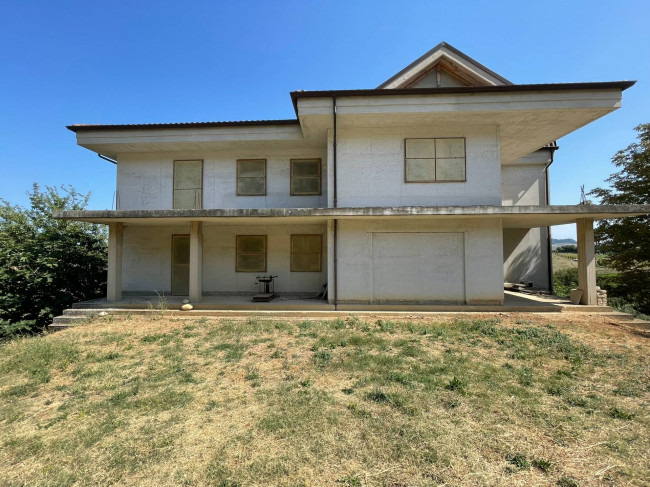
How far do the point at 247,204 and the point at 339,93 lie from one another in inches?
222

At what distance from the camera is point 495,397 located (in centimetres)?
430

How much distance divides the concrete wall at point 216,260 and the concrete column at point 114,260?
1.67 m

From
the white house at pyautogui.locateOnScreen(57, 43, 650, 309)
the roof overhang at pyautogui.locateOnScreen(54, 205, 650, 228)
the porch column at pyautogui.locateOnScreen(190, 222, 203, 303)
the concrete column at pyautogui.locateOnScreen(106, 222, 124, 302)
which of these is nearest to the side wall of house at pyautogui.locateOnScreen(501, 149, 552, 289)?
the white house at pyautogui.locateOnScreen(57, 43, 650, 309)

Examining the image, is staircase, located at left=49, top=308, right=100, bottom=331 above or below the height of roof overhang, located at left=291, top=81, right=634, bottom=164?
below

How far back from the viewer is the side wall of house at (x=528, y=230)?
13.5 metres

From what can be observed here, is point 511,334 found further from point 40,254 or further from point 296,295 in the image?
point 40,254

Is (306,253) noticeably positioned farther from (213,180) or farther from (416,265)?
(213,180)

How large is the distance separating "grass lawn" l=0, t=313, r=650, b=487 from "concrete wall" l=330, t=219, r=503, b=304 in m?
2.70

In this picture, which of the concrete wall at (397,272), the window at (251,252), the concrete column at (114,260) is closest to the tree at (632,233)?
the concrete wall at (397,272)

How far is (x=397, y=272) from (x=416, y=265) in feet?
2.32

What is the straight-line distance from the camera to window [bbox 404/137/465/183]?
10.0 metres

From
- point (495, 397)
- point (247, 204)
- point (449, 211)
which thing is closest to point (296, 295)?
point (247, 204)

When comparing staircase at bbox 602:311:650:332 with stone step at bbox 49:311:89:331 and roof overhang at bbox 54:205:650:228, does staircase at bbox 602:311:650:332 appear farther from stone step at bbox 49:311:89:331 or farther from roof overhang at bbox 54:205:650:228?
stone step at bbox 49:311:89:331

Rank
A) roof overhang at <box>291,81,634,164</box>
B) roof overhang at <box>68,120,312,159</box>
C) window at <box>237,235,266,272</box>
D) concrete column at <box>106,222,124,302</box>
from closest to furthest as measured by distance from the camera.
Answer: roof overhang at <box>291,81,634,164</box>
concrete column at <box>106,222,124,302</box>
roof overhang at <box>68,120,312,159</box>
window at <box>237,235,266,272</box>
